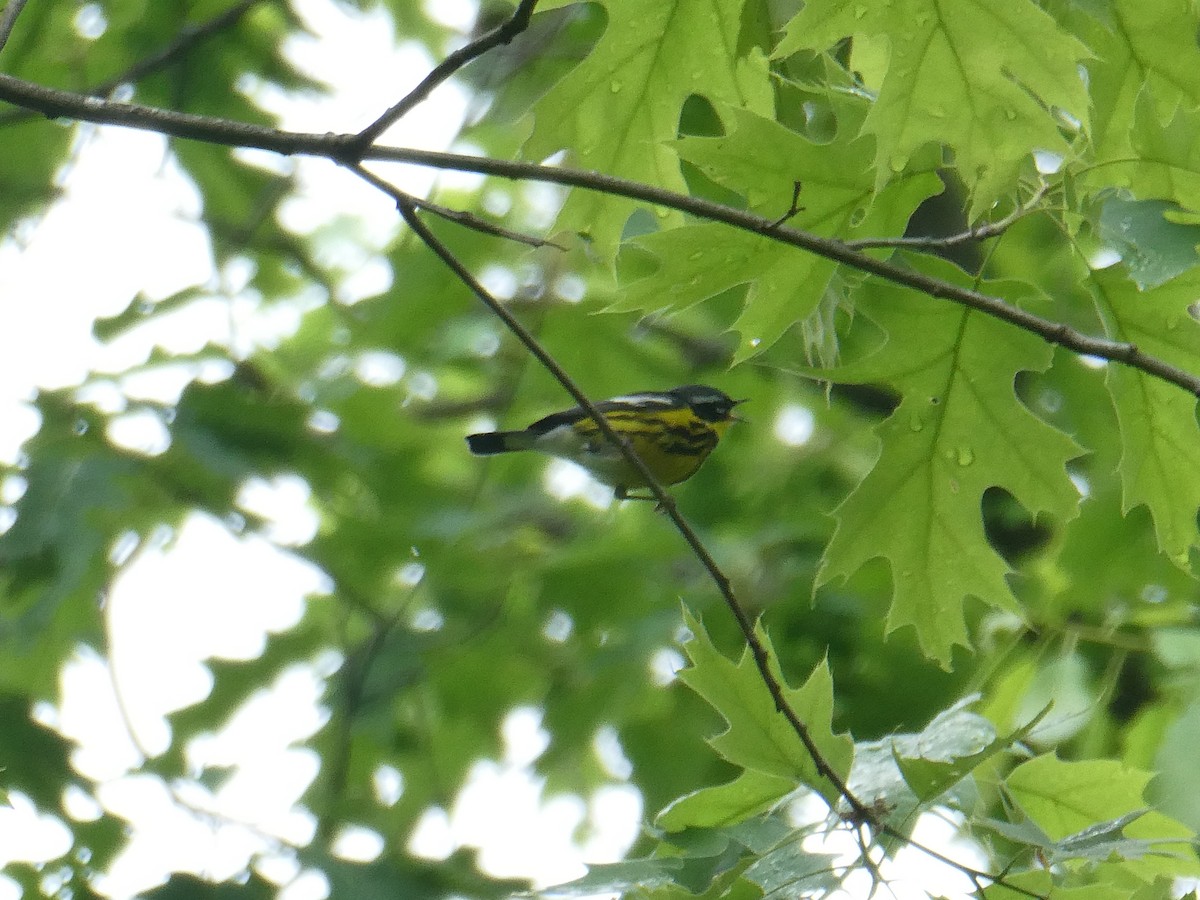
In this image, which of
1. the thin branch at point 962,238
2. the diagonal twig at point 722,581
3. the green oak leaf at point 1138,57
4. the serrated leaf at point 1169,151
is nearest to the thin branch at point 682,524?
the diagonal twig at point 722,581

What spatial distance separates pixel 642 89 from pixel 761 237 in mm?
507

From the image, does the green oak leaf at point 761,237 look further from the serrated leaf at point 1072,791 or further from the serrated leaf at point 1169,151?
the serrated leaf at point 1072,791

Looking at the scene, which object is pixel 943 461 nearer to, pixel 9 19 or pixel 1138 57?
pixel 1138 57

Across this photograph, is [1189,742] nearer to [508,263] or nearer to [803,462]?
[803,462]

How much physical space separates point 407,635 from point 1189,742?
7.82 ft

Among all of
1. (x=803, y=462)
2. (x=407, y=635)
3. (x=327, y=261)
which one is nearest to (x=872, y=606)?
(x=803, y=462)

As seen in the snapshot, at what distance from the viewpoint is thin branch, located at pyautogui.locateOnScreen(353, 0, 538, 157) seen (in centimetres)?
175

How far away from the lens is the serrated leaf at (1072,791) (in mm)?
2418

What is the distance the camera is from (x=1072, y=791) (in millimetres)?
2447

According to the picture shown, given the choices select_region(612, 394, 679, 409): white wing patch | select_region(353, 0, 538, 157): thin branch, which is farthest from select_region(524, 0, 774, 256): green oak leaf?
select_region(612, 394, 679, 409): white wing patch

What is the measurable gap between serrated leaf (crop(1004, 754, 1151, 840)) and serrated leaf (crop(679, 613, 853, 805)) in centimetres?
50

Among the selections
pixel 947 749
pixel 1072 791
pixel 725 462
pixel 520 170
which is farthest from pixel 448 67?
pixel 725 462

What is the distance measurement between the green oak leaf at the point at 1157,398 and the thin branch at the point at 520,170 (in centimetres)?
64

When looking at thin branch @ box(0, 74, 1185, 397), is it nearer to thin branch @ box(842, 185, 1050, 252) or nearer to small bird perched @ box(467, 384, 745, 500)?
thin branch @ box(842, 185, 1050, 252)
